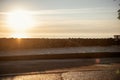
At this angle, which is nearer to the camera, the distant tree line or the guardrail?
the guardrail

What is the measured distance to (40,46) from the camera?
17500mm

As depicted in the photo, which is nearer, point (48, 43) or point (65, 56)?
point (65, 56)

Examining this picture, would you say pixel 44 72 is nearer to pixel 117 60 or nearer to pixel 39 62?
pixel 39 62

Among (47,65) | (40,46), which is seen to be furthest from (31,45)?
(47,65)

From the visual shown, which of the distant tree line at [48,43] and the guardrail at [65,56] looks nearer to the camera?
the guardrail at [65,56]

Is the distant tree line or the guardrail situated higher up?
the distant tree line

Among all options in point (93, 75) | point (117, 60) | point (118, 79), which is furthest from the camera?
point (117, 60)

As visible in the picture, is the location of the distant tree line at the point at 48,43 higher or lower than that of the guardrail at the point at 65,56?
higher

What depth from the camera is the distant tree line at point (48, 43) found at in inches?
679

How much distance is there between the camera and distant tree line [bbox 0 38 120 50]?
56.6ft

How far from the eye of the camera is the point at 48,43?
18.0 metres

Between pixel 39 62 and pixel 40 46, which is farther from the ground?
pixel 40 46

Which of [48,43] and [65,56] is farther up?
[48,43]

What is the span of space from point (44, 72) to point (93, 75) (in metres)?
1.67
